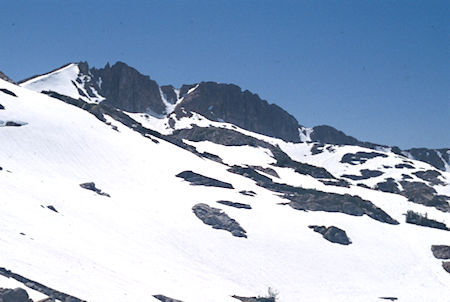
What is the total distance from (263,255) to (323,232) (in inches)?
582

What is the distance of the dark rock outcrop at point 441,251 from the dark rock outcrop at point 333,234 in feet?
39.6

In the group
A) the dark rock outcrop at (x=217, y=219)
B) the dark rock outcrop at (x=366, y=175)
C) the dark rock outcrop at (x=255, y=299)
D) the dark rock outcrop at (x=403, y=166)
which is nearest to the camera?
the dark rock outcrop at (x=255, y=299)

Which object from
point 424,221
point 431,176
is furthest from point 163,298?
point 431,176

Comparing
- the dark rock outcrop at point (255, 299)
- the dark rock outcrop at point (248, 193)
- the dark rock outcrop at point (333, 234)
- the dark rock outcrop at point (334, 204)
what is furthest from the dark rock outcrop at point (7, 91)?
the dark rock outcrop at point (255, 299)

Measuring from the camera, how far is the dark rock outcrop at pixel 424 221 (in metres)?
88.4

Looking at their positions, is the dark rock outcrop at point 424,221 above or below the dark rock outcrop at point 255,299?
above

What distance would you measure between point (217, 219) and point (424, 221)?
39905mm

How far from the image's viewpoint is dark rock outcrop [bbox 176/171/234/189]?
271 ft

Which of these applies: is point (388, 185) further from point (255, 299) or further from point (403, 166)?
point (255, 299)

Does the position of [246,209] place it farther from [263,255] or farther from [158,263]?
[158,263]

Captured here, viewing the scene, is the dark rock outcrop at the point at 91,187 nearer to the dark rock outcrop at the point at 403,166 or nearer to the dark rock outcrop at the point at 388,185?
the dark rock outcrop at the point at 388,185

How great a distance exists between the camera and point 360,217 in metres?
84.1

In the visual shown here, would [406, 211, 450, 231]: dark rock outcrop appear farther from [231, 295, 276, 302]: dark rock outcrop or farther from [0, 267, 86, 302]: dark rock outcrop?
[0, 267, 86, 302]: dark rock outcrop

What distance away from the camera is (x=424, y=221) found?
292 ft
